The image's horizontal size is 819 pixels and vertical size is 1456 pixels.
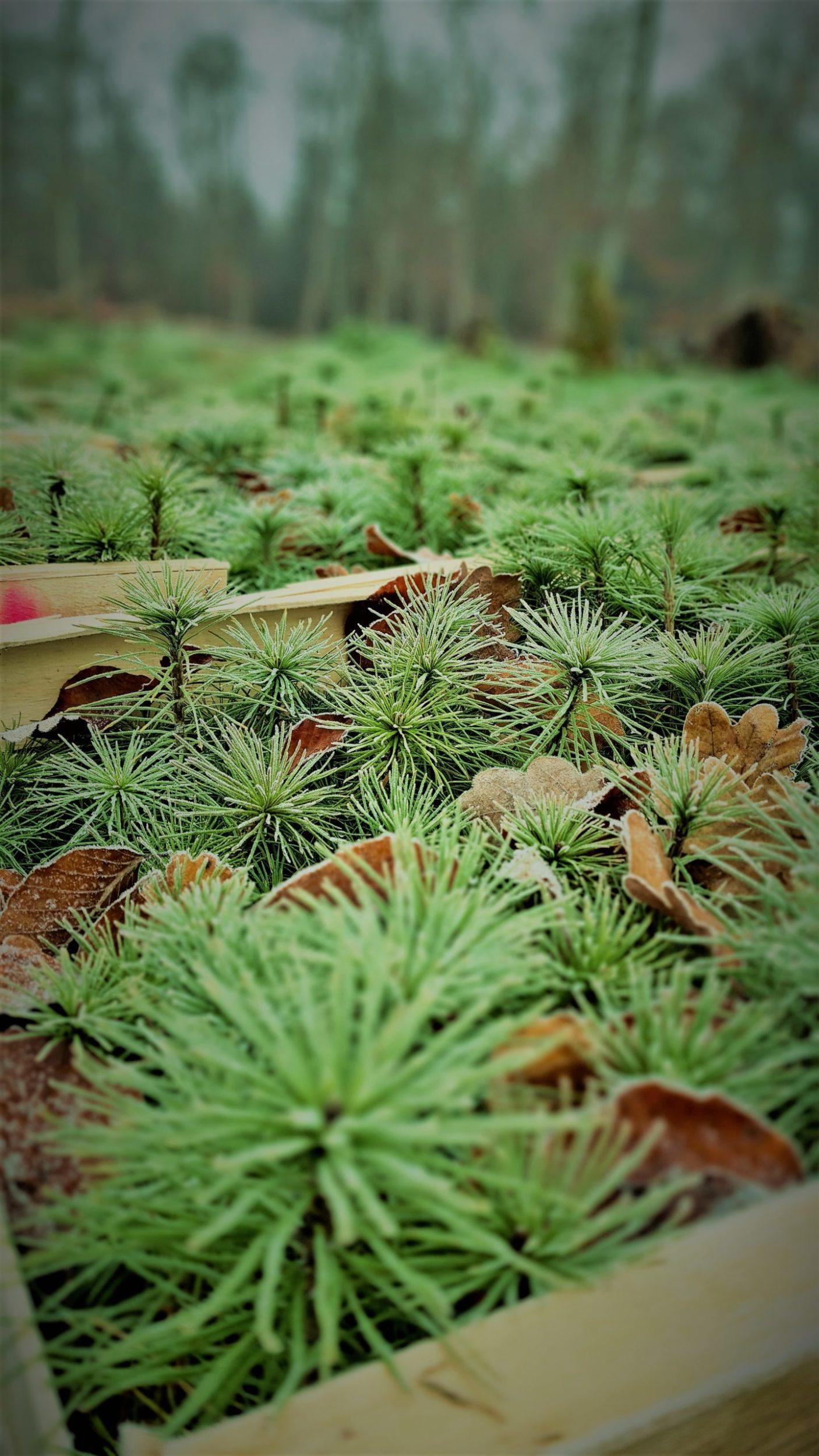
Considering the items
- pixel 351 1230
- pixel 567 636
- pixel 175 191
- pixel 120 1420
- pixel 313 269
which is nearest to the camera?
pixel 351 1230

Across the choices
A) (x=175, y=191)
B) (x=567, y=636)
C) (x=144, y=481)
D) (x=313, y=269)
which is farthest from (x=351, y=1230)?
(x=175, y=191)

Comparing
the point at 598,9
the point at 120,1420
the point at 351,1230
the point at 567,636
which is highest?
the point at 598,9

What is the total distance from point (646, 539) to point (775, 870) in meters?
0.35

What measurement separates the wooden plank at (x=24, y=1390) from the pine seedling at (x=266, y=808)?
0.75ft

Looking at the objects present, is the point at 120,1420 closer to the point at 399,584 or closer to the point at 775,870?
the point at 775,870

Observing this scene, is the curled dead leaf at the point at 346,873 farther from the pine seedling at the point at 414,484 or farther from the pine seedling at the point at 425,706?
the pine seedling at the point at 414,484

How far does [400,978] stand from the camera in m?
0.32

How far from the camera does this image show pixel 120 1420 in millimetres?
349

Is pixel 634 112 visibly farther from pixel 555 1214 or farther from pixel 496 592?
pixel 555 1214

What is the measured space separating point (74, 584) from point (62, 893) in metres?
0.26

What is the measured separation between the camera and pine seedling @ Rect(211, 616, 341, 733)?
0.58 metres

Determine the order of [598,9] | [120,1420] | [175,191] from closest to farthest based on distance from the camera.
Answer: [120,1420], [598,9], [175,191]

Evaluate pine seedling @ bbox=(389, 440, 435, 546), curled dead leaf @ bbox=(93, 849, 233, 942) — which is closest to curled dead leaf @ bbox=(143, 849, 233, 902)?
curled dead leaf @ bbox=(93, 849, 233, 942)

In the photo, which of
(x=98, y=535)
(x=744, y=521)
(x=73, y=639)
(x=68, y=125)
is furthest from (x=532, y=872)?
(x=68, y=125)
